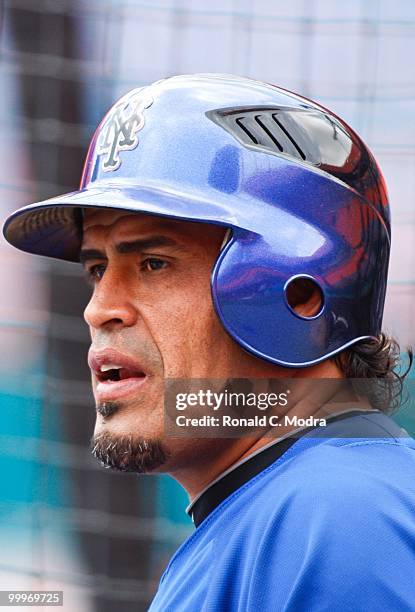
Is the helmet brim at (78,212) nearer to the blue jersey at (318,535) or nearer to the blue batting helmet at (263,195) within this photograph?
the blue batting helmet at (263,195)

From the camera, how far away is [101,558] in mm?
2744

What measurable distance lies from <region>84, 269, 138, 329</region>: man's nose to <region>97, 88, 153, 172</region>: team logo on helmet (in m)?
0.17

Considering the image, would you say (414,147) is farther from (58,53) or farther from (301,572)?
(301,572)

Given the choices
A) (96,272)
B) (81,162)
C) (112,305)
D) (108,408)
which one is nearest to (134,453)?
(108,408)

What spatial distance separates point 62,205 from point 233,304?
0.29 m

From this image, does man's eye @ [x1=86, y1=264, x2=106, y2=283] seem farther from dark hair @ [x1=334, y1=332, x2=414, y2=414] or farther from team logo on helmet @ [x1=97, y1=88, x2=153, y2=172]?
dark hair @ [x1=334, y1=332, x2=414, y2=414]

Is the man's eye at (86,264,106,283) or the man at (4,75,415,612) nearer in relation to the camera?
the man at (4,75,415,612)

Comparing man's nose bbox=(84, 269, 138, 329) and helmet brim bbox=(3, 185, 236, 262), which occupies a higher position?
helmet brim bbox=(3, 185, 236, 262)

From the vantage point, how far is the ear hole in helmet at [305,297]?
121cm

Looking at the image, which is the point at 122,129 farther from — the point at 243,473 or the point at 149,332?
the point at 243,473

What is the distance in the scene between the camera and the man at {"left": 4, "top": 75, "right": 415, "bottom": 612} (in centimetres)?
114

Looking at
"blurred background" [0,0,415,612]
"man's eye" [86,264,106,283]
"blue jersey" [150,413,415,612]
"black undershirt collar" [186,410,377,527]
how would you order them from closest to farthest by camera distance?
"blue jersey" [150,413,415,612] → "black undershirt collar" [186,410,377,527] → "man's eye" [86,264,106,283] → "blurred background" [0,0,415,612]

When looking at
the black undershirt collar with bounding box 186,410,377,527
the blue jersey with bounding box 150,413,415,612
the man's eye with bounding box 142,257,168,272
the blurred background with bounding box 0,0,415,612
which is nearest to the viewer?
the blue jersey with bounding box 150,413,415,612

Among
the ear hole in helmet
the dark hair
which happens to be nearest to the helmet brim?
the ear hole in helmet
